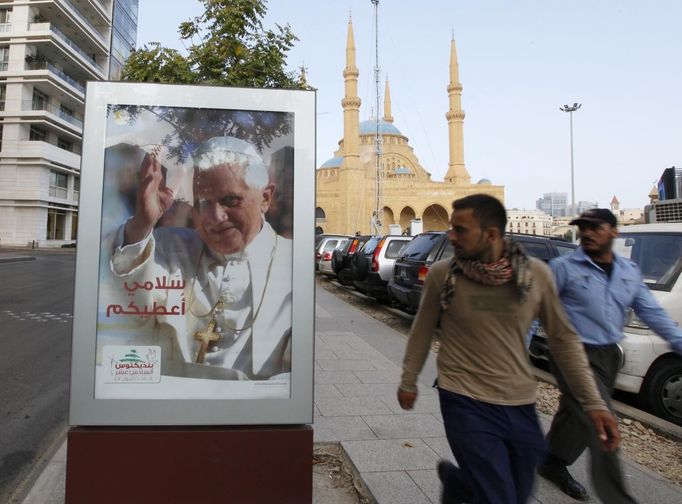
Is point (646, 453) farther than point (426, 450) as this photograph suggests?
Yes

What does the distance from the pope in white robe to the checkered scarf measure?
0.92 meters

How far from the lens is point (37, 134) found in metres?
40.4

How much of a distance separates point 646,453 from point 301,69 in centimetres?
875

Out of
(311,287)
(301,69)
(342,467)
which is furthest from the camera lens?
(301,69)

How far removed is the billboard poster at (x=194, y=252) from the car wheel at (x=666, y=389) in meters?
3.93

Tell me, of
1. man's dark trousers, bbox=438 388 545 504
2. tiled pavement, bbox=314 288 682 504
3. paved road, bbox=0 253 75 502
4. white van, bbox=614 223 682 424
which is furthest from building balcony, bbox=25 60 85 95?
man's dark trousers, bbox=438 388 545 504

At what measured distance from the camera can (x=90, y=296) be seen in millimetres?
2604

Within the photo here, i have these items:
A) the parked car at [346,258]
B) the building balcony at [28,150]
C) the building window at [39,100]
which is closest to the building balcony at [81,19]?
the building window at [39,100]

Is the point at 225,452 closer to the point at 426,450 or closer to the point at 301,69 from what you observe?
the point at 426,450

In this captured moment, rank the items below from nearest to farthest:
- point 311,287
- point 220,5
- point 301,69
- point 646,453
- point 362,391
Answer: point 311,287 < point 646,453 < point 362,391 < point 220,5 < point 301,69

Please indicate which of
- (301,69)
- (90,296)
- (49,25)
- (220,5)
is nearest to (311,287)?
(90,296)

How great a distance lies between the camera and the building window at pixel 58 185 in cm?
4081

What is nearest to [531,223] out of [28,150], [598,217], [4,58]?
[28,150]

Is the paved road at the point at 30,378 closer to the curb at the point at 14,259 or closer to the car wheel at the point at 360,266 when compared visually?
the car wheel at the point at 360,266
